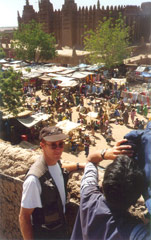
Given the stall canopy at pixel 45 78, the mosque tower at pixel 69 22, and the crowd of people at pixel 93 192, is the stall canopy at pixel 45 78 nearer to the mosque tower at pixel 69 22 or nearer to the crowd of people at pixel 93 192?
the mosque tower at pixel 69 22

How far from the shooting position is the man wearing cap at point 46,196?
6.64 feet

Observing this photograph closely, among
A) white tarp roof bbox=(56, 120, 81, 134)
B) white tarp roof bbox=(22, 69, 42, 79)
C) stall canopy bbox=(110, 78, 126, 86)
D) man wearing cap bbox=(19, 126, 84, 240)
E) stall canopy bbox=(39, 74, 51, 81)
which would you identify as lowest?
white tarp roof bbox=(56, 120, 81, 134)

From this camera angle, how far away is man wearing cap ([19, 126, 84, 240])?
202 cm

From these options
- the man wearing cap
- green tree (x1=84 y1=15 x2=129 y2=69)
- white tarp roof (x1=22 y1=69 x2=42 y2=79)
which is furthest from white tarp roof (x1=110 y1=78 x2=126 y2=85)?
the man wearing cap

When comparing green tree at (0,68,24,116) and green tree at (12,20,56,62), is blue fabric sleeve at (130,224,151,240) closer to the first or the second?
green tree at (0,68,24,116)

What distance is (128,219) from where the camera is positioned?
1.52 meters

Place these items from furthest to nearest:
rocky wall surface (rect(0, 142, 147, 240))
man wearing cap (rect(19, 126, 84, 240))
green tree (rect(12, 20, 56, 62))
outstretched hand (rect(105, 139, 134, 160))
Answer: green tree (rect(12, 20, 56, 62)), rocky wall surface (rect(0, 142, 147, 240)), man wearing cap (rect(19, 126, 84, 240)), outstretched hand (rect(105, 139, 134, 160))

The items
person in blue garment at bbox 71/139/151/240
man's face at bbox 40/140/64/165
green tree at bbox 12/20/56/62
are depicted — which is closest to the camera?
person in blue garment at bbox 71/139/151/240

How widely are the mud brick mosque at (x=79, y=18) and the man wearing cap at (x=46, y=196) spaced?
→ 4043 centimetres

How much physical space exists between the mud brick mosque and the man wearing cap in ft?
133

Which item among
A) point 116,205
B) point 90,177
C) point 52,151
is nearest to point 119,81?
point 52,151

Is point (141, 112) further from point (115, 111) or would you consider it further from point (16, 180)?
point (16, 180)

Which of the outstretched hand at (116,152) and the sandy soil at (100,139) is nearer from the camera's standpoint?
the outstretched hand at (116,152)

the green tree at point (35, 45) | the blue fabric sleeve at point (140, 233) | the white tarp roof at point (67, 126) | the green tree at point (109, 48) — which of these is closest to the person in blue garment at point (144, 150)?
the blue fabric sleeve at point (140, 233)
